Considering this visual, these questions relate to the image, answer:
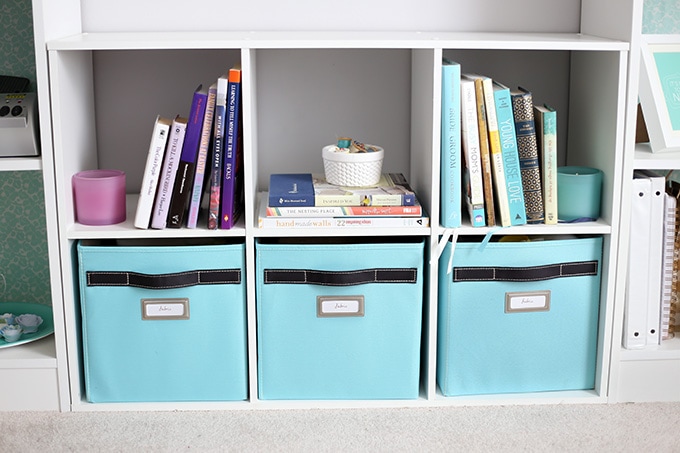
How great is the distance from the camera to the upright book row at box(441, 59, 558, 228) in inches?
70.8

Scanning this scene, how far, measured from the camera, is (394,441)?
5.86 ft

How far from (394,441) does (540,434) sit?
288 millimetres

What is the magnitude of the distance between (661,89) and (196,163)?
38.2 inches

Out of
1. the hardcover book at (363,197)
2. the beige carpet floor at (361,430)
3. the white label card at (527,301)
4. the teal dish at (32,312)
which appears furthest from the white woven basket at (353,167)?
the teal dish at (32,312)

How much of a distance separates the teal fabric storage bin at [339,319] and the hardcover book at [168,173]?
20 centimetres

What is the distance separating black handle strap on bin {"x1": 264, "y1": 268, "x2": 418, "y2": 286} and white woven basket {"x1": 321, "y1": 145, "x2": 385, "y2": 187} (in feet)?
0.64

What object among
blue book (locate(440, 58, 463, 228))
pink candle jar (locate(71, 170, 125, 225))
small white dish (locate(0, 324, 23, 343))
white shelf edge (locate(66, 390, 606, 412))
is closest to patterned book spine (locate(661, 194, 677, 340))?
white shelf edge (locate(66, 390, 606, 412))

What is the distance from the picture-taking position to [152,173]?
71.2 inches

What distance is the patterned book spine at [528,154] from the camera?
1.82 m

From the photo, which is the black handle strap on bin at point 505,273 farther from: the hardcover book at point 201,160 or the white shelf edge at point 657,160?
the hardcover book at point 201,160

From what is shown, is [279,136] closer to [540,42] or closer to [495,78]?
[495,78]

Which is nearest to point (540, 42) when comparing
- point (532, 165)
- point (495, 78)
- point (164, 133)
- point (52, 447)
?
point (532, 165)

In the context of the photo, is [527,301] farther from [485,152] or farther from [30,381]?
[30,381]

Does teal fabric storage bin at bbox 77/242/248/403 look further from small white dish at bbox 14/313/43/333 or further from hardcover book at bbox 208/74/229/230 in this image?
small white dish at bbox 14/313/43/333
